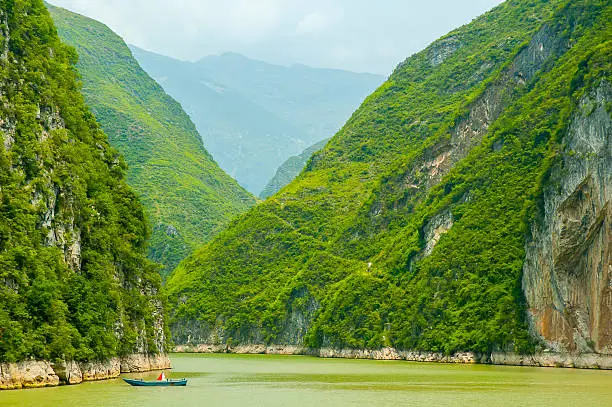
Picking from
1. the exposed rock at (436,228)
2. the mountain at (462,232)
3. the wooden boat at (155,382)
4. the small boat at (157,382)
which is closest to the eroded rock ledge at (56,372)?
the small boat at (157,382)

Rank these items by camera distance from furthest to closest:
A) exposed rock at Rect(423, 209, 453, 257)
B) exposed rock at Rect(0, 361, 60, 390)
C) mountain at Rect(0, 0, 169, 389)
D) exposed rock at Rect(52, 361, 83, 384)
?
exposed rock at Rect(423, 209, 453, 257) < exposed rock at Rect(52, 361, 83, 384) < mountain at Rect(0, 0, 169, 389) < exposed rock at Rect(0, 361, 60, 390)

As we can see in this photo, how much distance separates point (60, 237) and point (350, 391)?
76.3 feet

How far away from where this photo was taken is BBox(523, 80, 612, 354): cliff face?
8825 centimetres

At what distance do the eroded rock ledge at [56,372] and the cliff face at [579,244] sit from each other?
45002mm

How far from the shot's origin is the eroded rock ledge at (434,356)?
90.4 metres

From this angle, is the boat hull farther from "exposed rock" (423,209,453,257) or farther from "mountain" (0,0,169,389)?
"exposed rock" (423,209,453,257)

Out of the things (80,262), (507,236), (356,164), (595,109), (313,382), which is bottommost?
(313,382)

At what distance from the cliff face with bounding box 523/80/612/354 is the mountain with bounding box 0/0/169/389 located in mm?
40657

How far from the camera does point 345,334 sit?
446 ft

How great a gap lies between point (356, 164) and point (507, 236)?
286 feet

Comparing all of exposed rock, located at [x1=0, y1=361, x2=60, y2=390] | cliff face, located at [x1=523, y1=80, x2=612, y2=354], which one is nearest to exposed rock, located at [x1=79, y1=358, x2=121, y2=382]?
exposed rock, located at [x1=0, y1=361, x2=60, y2=390]

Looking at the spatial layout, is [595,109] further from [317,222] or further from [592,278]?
[317,222]

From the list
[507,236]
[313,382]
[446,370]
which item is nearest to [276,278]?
[507,236]

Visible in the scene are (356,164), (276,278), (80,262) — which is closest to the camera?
(80,262)
